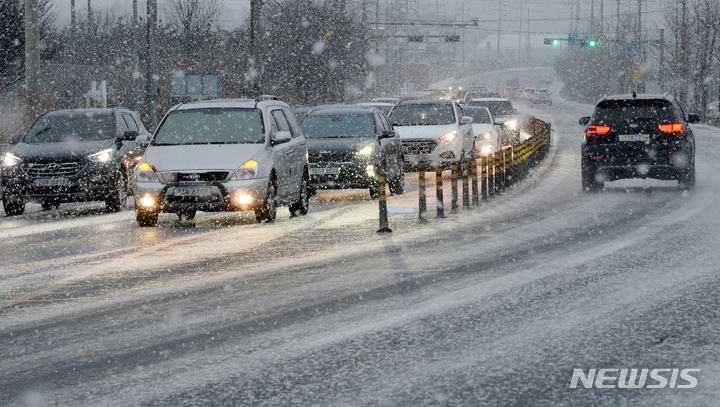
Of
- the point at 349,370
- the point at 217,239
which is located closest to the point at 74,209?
the point at 217,239

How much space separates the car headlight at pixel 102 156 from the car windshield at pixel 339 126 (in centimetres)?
407

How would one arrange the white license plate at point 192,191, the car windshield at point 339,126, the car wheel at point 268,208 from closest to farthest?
the white license plate at point 192,191 < the car wheel at point 268,208 < the car windshield at point 339,126

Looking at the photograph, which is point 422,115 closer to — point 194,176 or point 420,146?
point 420,146

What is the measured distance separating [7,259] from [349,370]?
6843mm

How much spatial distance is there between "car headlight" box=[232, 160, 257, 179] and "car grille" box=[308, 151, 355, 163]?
448 centimetres

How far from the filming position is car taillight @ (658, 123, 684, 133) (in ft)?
61.0

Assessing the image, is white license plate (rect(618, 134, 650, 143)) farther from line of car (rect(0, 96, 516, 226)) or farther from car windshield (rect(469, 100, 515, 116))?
car windshield (rect(469, 100, 515, 116))

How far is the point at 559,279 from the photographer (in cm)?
951

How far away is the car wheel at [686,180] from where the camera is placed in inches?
749

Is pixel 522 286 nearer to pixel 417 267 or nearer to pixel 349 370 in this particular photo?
pixel 417 267

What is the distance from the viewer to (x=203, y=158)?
14.7 metres

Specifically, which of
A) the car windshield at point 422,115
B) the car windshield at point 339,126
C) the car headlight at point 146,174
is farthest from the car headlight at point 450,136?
the car headlight at point 146,174

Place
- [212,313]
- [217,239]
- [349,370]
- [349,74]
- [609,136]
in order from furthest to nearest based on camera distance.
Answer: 1. [349,74]
2. [609,136]
3. [217,239]
4. [212,313]
5. [349,370]

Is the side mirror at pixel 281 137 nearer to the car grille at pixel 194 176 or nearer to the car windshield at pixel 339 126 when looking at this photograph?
the car grille at pixel 194 176
